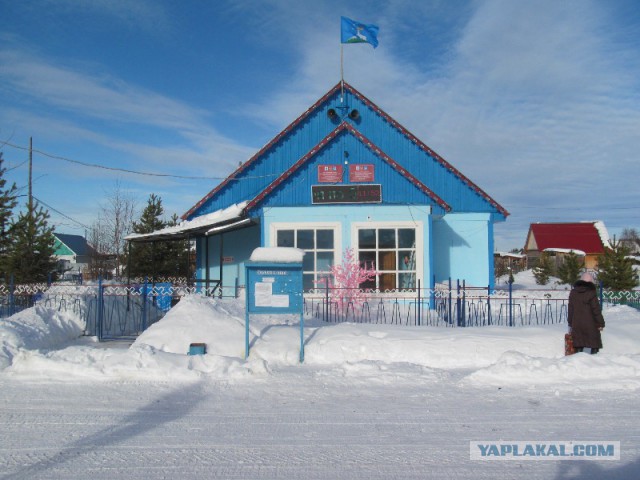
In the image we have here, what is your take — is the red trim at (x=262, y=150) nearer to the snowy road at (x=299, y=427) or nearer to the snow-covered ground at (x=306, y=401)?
the snow-covered ground at (x=306, y=401)

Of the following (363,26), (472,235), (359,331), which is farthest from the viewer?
(472,235)

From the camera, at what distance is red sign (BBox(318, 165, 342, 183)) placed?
632 inches

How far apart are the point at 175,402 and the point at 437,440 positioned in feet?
10.9

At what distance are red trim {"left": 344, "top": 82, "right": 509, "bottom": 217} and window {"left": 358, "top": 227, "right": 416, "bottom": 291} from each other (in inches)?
209

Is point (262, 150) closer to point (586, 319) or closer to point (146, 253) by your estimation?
point (146, 253)

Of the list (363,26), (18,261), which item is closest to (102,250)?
(18,261)

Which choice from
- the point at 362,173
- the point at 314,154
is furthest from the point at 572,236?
the point at 314,154

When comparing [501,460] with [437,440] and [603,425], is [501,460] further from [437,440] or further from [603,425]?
[603,425]

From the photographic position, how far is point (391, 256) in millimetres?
15859

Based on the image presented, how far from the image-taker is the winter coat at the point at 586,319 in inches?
335

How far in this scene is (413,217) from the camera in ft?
51.5

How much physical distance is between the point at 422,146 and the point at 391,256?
6.17 metres

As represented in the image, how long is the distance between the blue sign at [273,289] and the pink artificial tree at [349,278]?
5407mm

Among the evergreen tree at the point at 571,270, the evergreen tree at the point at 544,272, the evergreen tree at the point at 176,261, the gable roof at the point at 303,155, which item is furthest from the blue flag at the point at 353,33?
the evergreen tree at the point at 544,272
